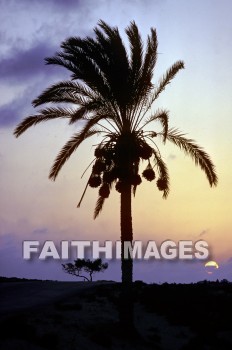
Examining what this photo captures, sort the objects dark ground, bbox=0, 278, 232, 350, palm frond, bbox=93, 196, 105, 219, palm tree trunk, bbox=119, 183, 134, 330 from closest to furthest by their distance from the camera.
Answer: dark ground, bbox=0, 278, 232, 350, palm tree trunk, bbox=119, 183, 134, 330, palm frond, bbox=93, 196, 105, 219

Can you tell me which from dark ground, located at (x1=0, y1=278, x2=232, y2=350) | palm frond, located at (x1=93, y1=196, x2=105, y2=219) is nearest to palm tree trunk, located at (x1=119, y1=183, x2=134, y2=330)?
dark ground, located at (x1=0, y1=278, x2=232, y2=350)

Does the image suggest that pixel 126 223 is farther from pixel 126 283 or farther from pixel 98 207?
pixel 98 207

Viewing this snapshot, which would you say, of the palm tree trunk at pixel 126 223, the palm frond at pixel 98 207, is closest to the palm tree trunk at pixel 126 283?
the palm tree trunk at pixel 126 223

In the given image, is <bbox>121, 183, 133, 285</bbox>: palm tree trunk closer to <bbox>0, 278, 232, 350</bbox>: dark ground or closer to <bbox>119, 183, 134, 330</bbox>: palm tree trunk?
<bbox>119, 183, 134, 330</bbox>: palm tree trunk

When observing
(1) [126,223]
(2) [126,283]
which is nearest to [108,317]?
(2) [126,283]

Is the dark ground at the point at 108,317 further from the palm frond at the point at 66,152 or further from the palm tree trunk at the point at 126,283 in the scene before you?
the palm frond at the point at 66,152

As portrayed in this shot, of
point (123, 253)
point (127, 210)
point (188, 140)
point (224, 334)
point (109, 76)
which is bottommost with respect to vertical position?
point (224, 334)

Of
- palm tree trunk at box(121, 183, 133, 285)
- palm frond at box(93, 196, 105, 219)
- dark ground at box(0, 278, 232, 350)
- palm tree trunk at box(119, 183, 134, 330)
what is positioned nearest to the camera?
dark ground at box(0, 278, 232, 350)

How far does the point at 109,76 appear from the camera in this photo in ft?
55.0

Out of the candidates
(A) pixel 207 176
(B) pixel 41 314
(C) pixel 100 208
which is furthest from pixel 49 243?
(A) pixel 207 176

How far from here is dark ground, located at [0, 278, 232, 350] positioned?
46.5 feet

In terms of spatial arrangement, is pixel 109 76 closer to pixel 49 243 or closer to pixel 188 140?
pixel 188 140

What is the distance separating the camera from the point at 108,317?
59.4 feet

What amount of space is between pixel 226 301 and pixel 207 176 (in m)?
6.66
